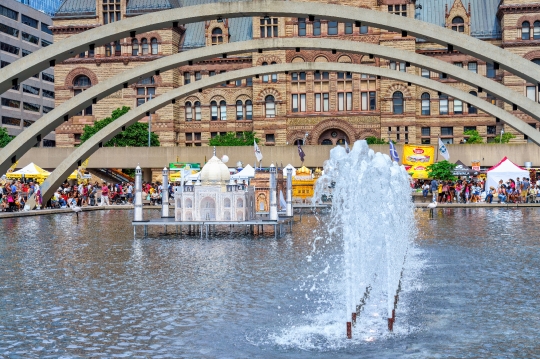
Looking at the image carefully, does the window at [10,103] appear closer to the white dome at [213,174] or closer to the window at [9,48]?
the window at [9,48]

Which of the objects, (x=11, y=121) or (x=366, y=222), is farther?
(x=11, y=121)

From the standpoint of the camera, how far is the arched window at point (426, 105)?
3034 inches

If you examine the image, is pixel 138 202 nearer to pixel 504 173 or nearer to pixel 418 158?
pixel 504 173

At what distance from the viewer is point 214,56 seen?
3077cm

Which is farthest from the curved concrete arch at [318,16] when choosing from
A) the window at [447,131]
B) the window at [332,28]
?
the window at [447,131]

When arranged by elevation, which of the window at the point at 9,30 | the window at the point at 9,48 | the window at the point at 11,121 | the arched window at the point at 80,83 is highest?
the window at the point at 9,30

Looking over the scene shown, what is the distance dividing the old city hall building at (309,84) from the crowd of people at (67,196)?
23135 mm

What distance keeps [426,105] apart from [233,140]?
19.2 meters

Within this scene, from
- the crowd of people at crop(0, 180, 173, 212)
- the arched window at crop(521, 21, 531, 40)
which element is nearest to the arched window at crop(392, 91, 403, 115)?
the arched window at crop(521, 21, 531, 40)

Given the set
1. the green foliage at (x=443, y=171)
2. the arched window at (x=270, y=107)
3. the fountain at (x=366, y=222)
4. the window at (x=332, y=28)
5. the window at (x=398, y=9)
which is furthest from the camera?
the arched window at (x=270, y=107)

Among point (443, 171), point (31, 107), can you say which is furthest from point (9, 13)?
point (443, 171)

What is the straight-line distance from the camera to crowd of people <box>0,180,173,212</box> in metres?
38.9

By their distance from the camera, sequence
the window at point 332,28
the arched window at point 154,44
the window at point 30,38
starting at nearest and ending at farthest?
1. the window at point 332,28
2. the arched window at point 154,44
3. the window at point 30,38

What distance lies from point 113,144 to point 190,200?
1854 inches
